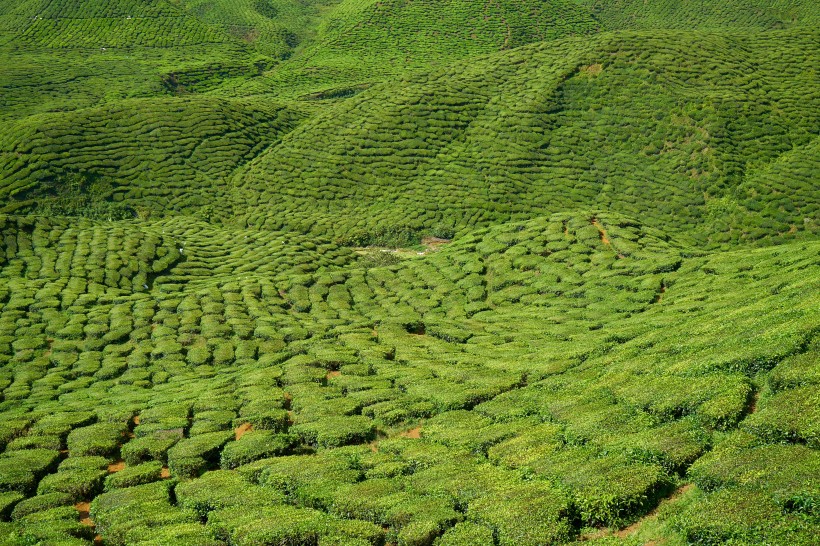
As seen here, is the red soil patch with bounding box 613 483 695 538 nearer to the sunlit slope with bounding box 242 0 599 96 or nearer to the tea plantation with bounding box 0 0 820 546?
the tea plantation with bounding box 0 0 820 546

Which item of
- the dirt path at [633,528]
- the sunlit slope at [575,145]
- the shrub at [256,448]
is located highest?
the sunlit slope at [575,145]

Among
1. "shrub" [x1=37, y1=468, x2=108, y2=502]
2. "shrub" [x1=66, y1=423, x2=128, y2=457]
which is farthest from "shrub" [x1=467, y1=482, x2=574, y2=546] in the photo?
"shrub" [x1=66, y1=423, x2=128, y2=457]

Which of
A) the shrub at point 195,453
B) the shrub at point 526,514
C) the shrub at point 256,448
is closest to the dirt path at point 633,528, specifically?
the shrub at point 526,514

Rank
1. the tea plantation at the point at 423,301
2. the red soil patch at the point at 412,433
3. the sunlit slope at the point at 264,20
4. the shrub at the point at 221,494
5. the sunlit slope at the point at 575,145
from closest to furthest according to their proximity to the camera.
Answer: the tea plantation at the point at 423,301
the shrub at the point at 221,494
the red soil patch at the point at 412,433
the sunlit slope at the point at 575,145
the sunlit slope at the point at 264,20

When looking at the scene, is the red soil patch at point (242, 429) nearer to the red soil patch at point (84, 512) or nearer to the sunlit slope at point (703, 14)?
the red soil patch at point (84, 512)

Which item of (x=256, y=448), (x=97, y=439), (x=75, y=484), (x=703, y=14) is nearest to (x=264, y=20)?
(x=703, y=14)

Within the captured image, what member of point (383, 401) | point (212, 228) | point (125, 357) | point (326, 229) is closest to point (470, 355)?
point (383, 401)

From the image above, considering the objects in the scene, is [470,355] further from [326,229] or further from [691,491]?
[326,229]
